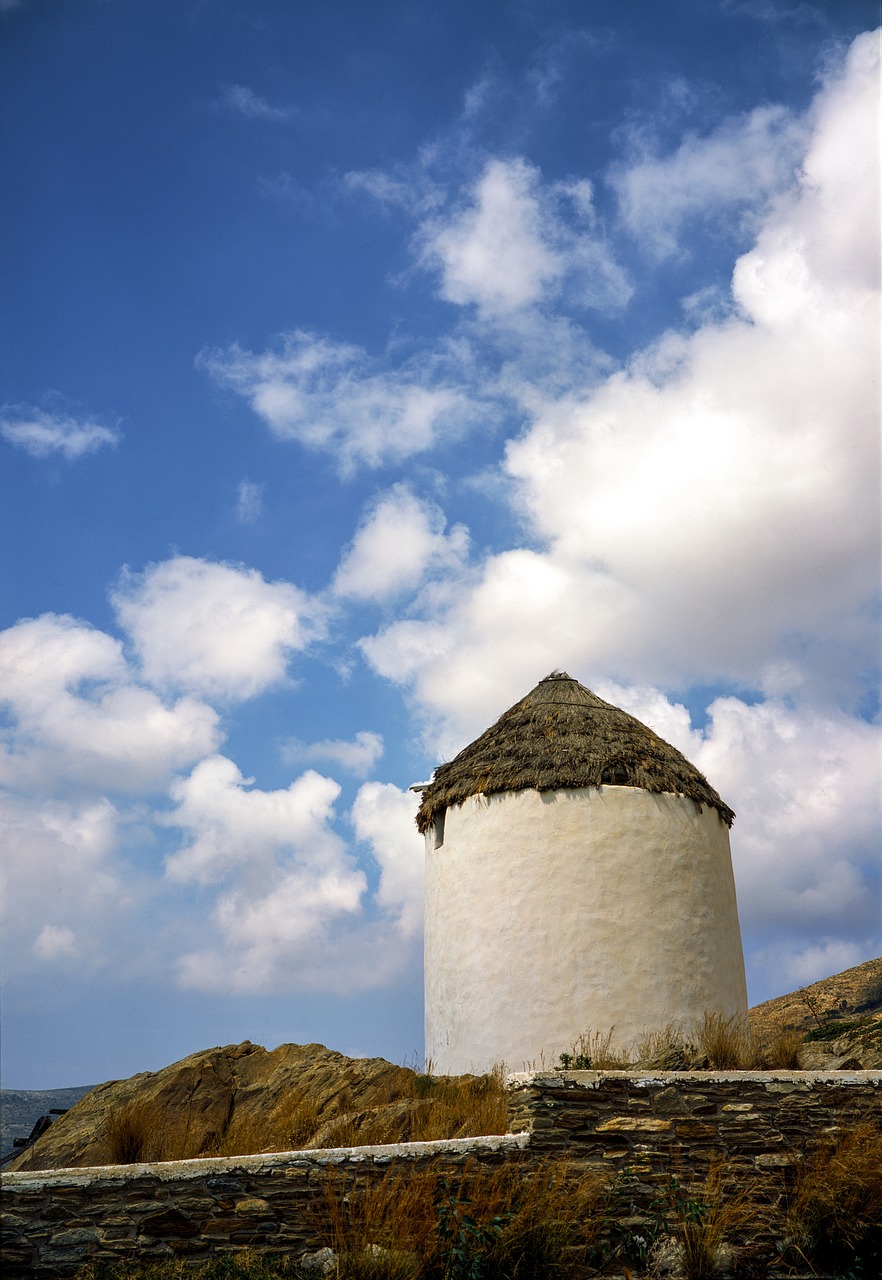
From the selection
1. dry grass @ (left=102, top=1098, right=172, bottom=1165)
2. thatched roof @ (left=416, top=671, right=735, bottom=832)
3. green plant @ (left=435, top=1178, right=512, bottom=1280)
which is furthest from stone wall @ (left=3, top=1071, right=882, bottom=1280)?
thatched roof @ (left=416, top=671, right=735, bottom=832)

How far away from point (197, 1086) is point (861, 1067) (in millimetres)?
7234

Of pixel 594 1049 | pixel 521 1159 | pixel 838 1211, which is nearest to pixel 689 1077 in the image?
pixel 838 1211

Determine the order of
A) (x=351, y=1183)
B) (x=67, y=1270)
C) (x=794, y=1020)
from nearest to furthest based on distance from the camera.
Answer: (x=67, y=1270) → (x=351, y=1183) → (x=794, y=1020)

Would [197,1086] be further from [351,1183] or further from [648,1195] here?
[648,1195]

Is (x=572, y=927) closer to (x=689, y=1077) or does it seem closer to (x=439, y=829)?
(x=439, y=829)

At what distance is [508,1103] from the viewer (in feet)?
29.2

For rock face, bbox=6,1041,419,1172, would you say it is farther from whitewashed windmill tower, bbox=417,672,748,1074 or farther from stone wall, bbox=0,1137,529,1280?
whitewashed windmill tower, bbox=417,672,748,1074

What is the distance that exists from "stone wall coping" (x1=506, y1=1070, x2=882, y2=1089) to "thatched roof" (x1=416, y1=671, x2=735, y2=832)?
19.6 feet

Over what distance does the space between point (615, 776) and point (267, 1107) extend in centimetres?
663

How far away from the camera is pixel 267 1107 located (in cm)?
1134

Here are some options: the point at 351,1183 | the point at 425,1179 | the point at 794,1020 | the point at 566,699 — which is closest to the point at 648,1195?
the point at 425,1179

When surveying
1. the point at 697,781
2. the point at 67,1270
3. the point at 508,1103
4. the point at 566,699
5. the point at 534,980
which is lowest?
the point at 67,1270

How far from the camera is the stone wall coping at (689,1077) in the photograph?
8.56 metres

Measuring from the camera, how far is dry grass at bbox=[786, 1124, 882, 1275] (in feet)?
26.3
